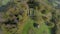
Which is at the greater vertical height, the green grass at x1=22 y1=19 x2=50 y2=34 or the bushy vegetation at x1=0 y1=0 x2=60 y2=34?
the bushy vegetation at x1=0 y1=0 x2=60 y2=34

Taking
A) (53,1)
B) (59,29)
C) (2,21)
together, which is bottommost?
(59,29)

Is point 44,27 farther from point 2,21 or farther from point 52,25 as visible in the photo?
point 2,21

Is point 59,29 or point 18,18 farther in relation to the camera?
point 59,29

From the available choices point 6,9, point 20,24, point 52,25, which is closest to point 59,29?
point 52,25

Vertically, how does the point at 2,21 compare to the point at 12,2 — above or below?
below

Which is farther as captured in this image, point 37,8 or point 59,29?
point 59,29

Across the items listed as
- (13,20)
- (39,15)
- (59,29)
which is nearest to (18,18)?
(13,20)

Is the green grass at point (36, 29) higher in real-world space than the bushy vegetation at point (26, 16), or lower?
lower

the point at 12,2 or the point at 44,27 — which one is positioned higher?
the point at 12,2

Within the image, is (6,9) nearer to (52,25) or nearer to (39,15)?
(39,15)

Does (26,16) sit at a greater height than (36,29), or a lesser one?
greater
